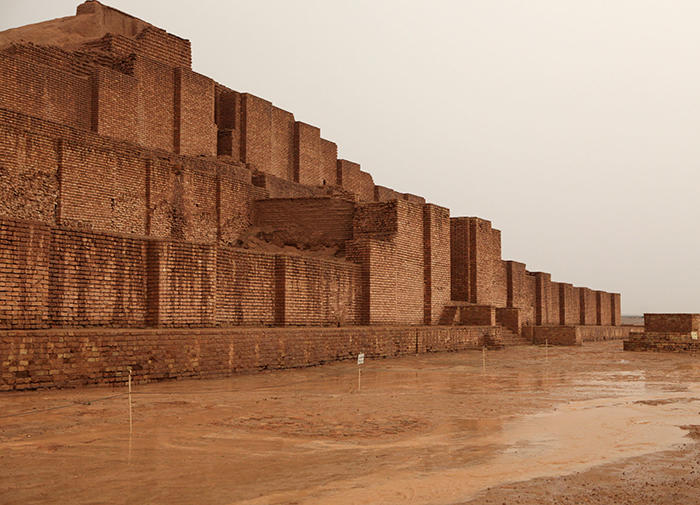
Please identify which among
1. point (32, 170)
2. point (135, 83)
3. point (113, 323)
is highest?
point (135, 83)

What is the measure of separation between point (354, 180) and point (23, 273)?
23607 mm

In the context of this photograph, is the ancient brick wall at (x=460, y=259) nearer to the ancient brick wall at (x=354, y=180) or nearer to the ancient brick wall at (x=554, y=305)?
the ancient brick wall at (x=354, y=180)

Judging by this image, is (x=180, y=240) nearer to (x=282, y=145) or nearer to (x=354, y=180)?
(x=282, y=145)

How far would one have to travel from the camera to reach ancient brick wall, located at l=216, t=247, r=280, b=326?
44.8ft

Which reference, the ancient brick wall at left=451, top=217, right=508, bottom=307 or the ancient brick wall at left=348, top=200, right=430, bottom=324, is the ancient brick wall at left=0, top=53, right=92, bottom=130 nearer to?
the ancient brick wall at left=348, top=200, right=430, bottom=324

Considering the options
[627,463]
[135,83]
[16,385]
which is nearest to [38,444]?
[16,385]

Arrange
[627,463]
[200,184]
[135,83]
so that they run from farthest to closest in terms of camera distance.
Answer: [135,83] → [200,184] → [627,463]

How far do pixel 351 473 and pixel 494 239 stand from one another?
2596 cm

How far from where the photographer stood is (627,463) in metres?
4.94

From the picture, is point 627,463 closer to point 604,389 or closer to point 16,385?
point 604,389

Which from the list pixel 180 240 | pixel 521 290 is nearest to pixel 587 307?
pixel 521 290

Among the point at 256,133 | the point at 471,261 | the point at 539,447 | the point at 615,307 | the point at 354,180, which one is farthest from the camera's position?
the point at 615,307

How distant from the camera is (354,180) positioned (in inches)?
1273

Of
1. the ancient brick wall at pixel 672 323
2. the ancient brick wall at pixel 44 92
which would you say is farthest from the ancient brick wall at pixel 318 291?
the ancient brick wall at pixel 672 323
